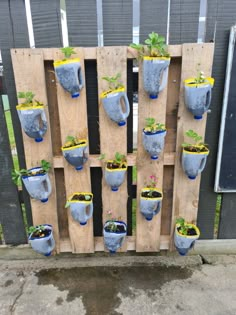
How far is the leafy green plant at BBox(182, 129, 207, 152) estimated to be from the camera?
183cm

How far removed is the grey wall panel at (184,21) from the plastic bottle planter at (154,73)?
303 mm

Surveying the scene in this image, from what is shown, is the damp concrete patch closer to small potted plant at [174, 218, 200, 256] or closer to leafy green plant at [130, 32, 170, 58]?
small potted plant at [174, 218, 200, 256]

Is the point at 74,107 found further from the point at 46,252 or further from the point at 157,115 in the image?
the point at 46,252

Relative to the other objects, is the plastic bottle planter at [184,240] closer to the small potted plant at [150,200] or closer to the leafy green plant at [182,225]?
the leafy green plant at [182,225]

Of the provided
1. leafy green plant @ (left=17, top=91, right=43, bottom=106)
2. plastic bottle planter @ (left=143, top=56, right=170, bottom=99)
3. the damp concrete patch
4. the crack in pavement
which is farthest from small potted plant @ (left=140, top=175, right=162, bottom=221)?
the crack in pavement

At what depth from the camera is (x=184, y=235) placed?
2074 millimetres

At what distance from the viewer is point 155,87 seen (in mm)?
1687

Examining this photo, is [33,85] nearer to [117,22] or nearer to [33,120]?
[33,120]

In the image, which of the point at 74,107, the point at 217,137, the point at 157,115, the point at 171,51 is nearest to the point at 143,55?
the point at 171,51

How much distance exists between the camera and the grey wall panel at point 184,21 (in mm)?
1767

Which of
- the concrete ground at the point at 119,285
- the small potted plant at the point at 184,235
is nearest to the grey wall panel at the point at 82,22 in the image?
the small potted plant at the point at 184,235

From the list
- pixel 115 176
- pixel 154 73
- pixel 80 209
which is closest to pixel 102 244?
pixel 80 209

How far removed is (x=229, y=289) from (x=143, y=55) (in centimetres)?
183

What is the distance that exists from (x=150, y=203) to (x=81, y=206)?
0.51 meters
